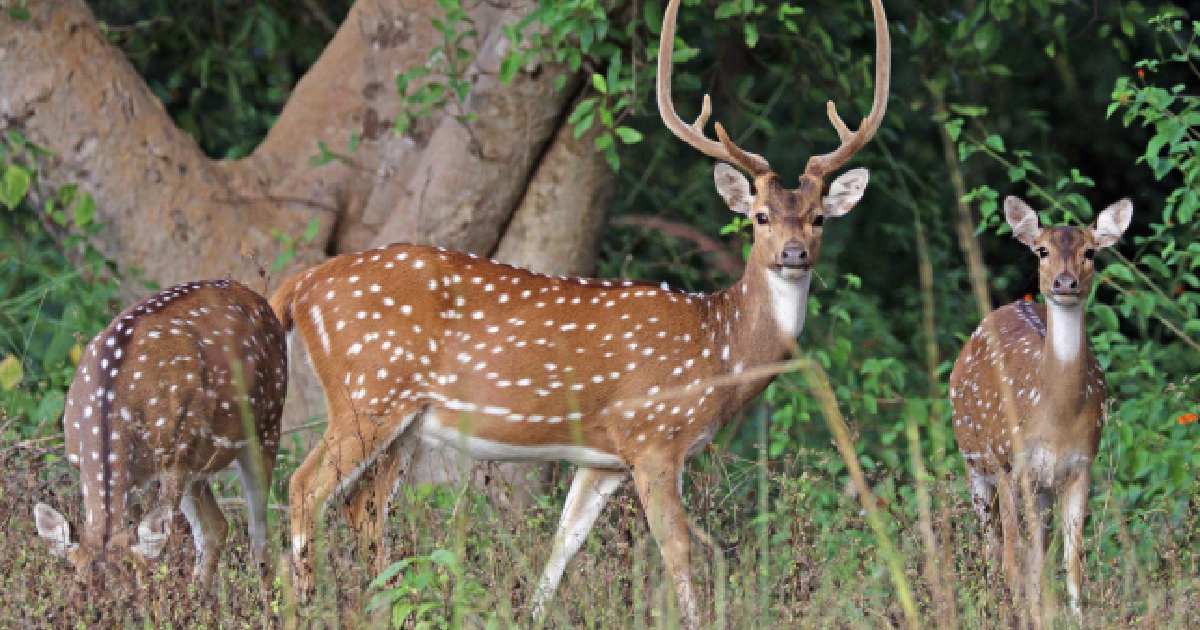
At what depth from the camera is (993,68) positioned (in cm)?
952

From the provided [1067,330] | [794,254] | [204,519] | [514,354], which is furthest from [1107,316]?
[204,519]

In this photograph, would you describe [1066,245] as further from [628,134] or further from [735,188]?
[628,134]

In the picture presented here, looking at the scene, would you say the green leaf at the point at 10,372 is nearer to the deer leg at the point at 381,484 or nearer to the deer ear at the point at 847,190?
the deer leg at the point at 381,484

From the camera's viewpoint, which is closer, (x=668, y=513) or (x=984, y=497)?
(x=668, y=513)

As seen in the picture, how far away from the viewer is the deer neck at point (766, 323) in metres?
6.89

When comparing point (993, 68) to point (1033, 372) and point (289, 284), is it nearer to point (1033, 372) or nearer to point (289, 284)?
point (1033, 372)

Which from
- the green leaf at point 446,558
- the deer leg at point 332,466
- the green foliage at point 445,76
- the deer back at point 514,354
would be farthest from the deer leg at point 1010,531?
the green foliage at point 445,76

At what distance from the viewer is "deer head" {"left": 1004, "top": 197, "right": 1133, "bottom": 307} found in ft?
22.8

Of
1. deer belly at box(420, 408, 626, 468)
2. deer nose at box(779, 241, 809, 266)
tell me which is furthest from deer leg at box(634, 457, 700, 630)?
deer nose at box(779, 241, 809, 266)

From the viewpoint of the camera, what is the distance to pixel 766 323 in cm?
691

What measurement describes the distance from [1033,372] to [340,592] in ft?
10.2

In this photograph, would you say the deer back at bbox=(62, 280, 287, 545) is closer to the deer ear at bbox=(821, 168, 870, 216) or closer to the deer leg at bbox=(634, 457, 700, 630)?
the deer leg at bbox=(634, 457, 700, 630)

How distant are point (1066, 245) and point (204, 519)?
3.26m

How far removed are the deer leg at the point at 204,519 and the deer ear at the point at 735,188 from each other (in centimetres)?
214
